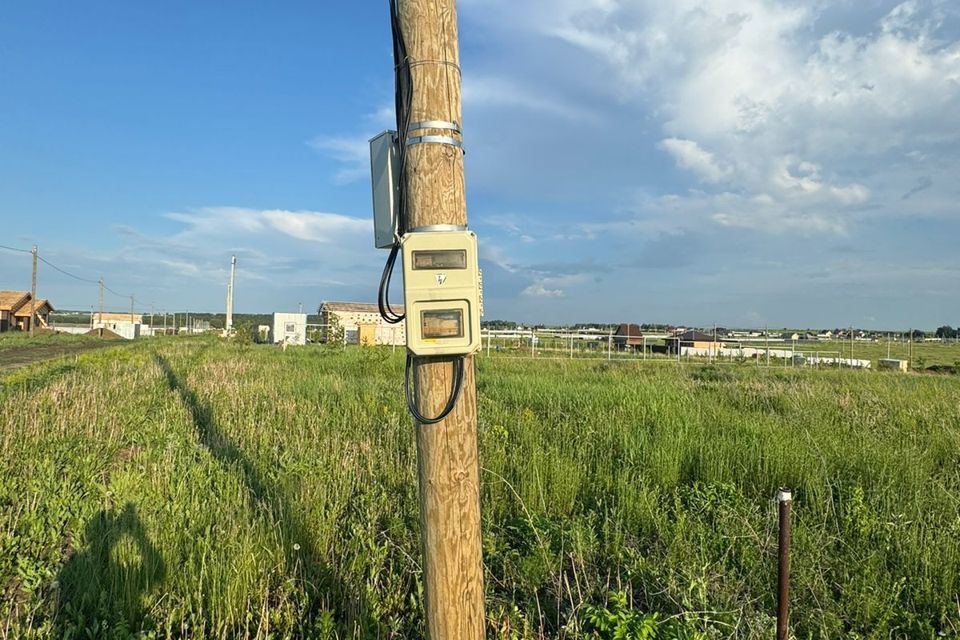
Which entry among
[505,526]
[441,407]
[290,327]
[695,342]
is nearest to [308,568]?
[505,526]

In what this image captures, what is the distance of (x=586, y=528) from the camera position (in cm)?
386

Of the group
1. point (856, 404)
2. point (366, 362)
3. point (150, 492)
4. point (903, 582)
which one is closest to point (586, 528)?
point (903, 582)

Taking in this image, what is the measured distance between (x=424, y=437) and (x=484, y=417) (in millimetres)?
5714

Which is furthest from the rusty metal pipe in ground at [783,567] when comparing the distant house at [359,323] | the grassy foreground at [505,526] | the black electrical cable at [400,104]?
the distant house at [359,323]

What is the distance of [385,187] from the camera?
2.08 m

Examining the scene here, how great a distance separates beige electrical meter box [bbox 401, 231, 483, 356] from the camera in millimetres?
1817

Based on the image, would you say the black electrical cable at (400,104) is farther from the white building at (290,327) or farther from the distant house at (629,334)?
the white building at (290,327)

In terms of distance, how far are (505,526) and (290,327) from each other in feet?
146

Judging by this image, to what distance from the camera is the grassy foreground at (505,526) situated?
9.35ft

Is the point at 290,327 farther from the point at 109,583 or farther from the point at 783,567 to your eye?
the point at 783,567

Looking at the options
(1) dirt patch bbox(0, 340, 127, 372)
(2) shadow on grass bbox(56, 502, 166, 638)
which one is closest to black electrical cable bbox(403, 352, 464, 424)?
(2) shadow on grass bbox(56, 502, 166, 638)

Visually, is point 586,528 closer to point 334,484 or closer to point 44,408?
point 334,484

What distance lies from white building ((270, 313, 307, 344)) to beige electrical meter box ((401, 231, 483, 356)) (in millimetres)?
45334

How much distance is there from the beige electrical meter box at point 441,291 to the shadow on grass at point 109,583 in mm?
2195
